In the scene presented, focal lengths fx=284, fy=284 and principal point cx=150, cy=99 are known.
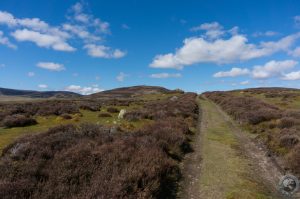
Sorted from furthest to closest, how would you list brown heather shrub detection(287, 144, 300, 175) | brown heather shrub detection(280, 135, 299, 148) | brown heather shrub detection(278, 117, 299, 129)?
brown heather shrub detection(278, 117, 299, 129) → brown heather shrub detection(280, 135, 299, 148) → brown heather shrub detection(287, 144, 300, 175)

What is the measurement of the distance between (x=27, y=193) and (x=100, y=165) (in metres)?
2.96

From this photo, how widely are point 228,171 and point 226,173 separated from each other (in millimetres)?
358

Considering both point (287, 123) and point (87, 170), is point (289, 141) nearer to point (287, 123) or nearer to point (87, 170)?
point (287, 123)

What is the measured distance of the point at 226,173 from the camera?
12453 millimetres

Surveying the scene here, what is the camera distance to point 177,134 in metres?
17.7

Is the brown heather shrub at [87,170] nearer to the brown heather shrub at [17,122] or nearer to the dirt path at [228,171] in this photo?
the dirt path at [228,171]

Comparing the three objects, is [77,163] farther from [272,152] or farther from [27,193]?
[272,152]

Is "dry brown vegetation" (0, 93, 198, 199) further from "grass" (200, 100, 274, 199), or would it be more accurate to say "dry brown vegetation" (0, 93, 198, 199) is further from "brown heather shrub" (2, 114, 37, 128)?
"brown heather shrub" (2, 114, 37, 128)

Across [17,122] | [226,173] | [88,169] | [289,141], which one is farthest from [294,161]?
[17,122]

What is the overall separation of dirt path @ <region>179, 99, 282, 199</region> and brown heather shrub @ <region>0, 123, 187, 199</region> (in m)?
0.91

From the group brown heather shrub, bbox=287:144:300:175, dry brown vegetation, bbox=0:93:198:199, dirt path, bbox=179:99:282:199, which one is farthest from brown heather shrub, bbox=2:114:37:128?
brown heather shrub, bbox=287:144:300:175

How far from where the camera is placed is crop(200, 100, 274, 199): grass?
10.2 meters

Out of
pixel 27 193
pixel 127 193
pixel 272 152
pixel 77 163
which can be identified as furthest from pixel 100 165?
pixel 272 152

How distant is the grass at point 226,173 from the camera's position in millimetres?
10234
